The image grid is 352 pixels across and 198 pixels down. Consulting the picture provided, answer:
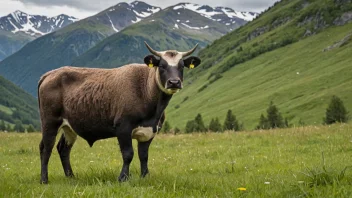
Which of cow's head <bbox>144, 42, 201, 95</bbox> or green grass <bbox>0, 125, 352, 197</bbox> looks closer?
green grass <bbox>0, 125, 352, 197</bbox>

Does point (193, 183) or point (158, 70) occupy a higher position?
point (158, 70)

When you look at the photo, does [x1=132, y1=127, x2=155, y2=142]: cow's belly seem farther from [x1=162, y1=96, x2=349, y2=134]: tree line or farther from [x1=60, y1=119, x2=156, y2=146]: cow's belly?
[x1=162, y1=96, x2=349, y2=134]: tree line

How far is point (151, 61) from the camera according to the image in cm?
1037

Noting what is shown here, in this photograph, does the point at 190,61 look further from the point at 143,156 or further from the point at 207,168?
the point at 207,168

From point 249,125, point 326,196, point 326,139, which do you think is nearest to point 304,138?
point 326,139

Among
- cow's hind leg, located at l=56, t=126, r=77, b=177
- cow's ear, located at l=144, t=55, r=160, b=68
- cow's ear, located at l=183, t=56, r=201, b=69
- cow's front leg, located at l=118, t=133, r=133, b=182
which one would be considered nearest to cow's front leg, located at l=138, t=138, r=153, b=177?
cow's front leg, located at l=118, t=133, r=133, b=182

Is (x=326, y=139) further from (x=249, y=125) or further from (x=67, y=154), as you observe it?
(x=249, y=125)

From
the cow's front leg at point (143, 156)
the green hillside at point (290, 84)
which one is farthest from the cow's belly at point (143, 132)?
the green hillside at point (290, 84)

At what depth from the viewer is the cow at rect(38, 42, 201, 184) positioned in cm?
1022

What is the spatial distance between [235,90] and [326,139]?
152 meters

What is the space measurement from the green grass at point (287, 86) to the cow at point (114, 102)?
91708 millimetres

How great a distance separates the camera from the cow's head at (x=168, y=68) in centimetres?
982

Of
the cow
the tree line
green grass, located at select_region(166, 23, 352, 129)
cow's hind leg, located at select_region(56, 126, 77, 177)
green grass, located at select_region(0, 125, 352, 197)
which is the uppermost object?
green grass, located at select_region(166, 23, 352, 129)

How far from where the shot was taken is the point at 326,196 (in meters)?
6.14
